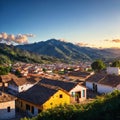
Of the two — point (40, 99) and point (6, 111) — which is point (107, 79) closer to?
point (40, 99)

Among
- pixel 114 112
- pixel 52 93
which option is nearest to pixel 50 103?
pixel 52 93

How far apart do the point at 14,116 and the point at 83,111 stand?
1589 centimetres

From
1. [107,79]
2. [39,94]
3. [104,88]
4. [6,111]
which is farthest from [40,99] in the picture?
[107,79]

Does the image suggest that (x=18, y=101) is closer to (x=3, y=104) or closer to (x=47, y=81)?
(x=3, y=104)

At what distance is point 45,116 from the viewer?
755 inches

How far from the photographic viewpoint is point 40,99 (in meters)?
31.4

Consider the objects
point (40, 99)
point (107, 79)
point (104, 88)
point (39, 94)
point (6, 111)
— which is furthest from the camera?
point (107, 79)

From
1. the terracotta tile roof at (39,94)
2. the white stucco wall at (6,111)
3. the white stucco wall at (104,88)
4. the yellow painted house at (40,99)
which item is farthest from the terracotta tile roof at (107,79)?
the white stucco wall at (6,111)

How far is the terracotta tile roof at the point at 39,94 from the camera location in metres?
31.3

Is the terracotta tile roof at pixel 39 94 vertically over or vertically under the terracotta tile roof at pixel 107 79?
under

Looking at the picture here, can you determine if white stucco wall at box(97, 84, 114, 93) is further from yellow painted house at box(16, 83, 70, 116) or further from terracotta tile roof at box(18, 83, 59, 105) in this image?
terracotta tile roof at box(18, 83, 59, 105)

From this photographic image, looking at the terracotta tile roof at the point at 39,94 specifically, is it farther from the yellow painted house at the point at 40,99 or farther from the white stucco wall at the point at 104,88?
the white stucco wall at the point at 104,88

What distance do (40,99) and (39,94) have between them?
1826mm

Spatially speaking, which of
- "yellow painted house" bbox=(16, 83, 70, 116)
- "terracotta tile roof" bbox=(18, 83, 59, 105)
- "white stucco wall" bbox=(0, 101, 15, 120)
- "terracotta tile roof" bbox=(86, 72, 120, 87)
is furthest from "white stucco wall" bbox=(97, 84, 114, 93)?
"white stucco wall" bbox=(0, 101, 15, 120)
